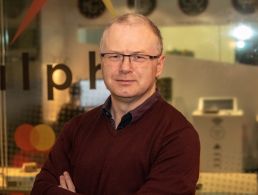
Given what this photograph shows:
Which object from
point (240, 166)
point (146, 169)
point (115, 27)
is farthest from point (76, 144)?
point (240, 166)

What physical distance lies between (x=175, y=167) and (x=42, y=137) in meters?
1.74

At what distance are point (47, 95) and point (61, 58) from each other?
240 mm

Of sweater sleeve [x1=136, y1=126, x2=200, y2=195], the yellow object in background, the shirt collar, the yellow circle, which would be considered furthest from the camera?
the yellow circle

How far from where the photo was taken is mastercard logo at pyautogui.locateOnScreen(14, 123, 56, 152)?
116 inches

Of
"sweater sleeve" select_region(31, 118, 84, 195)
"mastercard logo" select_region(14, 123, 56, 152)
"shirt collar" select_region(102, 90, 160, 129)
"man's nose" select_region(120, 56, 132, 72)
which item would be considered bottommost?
"mastercard logo" select_region(14, 123, 56, 152)

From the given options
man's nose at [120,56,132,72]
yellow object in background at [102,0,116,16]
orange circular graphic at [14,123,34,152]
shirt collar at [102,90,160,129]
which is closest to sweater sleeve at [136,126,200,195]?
shirt collar at [102,90,160,129]

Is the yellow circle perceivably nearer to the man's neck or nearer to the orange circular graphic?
the orange circular graphic

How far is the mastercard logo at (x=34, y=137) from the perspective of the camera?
9.69 ft

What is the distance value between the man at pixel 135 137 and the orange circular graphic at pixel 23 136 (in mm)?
1530

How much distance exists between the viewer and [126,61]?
4.59 feet

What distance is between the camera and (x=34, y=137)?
298 cm

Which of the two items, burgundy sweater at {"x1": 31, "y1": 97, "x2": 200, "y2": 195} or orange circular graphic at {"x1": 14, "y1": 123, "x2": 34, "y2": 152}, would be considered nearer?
burgundy sweater at {"x1": 31, "y1": 97, "x2": 200, "y2": 195}

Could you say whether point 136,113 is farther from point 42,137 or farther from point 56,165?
point 42,137

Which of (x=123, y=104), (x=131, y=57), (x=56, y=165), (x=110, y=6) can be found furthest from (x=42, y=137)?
(x=131, y=57)
